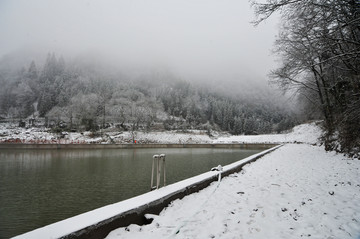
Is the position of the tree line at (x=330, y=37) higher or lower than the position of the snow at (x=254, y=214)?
higher

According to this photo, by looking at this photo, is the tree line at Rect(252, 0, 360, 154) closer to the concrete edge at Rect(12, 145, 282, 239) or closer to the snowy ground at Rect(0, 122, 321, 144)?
the concrete edge at Rect(12, 145, 282, 239)

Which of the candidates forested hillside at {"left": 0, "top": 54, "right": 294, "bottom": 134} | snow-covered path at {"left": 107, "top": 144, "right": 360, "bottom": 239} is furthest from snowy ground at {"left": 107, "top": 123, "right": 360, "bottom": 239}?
forested hillside at {"left": 0, "top": 54, "right": 294, "bottom": 134}

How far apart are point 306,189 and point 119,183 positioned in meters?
7.03

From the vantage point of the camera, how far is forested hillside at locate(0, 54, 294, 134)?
239ft

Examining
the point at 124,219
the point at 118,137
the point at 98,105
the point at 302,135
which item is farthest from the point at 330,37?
the point at 98,105

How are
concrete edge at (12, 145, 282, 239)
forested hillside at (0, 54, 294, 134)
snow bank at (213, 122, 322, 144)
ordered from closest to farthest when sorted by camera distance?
concrete edge at (12, 145, 282, 239) → snow bank at (213, 122, 322, 144) → forested hillside at (0, 54, 294, 134)

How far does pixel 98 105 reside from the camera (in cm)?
7800

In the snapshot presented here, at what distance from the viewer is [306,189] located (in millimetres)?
4477

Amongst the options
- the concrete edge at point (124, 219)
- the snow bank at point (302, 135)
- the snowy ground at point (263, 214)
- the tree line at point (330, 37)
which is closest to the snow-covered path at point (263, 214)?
the snowy ground at point (263, 214)

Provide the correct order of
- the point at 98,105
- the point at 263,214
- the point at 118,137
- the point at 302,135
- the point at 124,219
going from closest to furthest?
the point at 124,219, the point at 263,214, the point at 302,135, the point at 118,137, the point at 98,105

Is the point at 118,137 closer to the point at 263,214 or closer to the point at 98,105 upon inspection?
the point at 98,105

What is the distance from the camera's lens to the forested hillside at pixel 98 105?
239 feet

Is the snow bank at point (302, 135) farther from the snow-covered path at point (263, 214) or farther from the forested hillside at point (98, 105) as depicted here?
the forested hillside at point (98, 105)

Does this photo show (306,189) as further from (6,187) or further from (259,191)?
(6,187)
